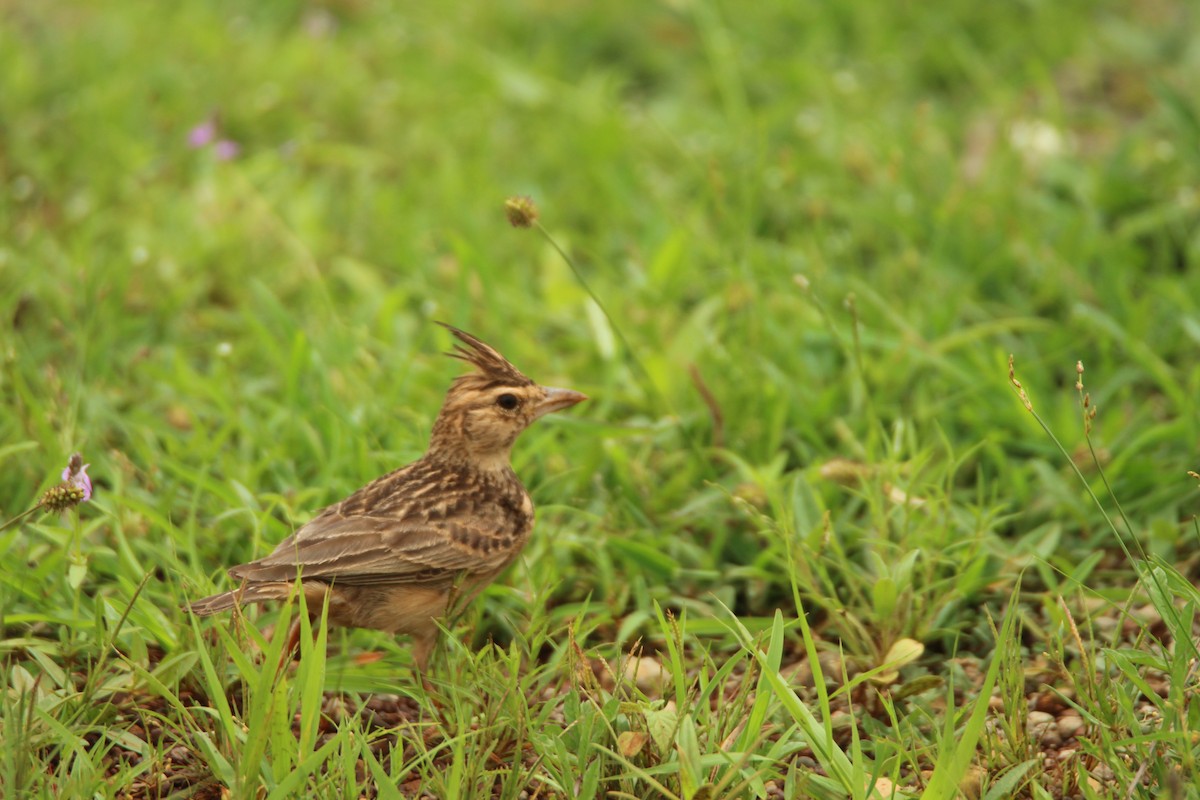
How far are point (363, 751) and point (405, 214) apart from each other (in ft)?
13.1

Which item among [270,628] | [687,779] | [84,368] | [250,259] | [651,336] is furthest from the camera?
[250,259]

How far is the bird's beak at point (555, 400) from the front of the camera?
4500mm

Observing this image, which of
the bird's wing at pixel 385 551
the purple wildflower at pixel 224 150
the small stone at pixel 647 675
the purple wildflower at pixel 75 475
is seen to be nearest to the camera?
the purple wildflower at pixel 75 475

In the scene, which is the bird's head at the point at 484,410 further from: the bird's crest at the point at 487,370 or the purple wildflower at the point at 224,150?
the purple wildflower at the point at 224,150

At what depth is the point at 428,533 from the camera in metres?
4.11

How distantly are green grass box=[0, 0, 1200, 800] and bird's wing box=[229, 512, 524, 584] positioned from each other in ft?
0.75

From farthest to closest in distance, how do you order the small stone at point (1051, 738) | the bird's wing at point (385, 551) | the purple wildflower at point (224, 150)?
1. the purple wildflower at point (224, 150)
2. the bird's wing at point (385, 551)
3. the small stone at point (1051, 738)

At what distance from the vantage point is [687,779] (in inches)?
131

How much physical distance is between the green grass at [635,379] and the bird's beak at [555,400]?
0.47m

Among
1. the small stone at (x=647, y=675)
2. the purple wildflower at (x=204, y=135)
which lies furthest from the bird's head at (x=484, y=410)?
the purple wildflower at (x=204, y=135)

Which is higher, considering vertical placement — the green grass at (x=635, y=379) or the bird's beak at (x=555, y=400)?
the bird's beak at (x=555, y=400)

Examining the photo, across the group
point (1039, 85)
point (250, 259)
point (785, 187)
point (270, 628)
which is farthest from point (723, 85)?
point (270, 628)

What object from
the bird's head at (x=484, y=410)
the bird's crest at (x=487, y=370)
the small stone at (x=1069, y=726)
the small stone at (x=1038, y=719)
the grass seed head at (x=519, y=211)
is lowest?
the small stone at (x=1038, y=719)

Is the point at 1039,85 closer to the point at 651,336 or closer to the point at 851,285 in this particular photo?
the point at 851,285
